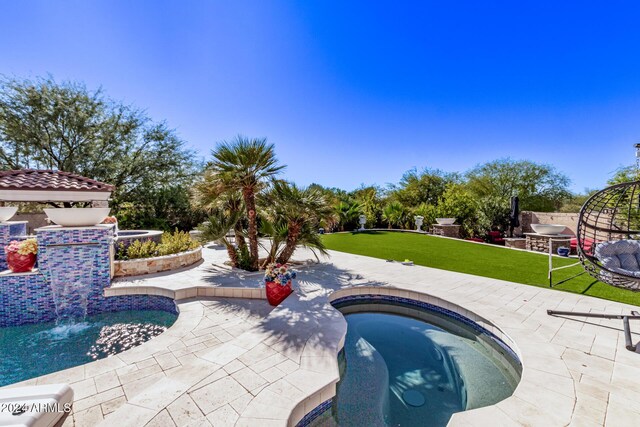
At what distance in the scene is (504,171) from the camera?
3284 centimetres

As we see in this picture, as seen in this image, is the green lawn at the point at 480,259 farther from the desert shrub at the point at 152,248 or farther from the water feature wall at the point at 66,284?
the water feature wall at the point at 66,284

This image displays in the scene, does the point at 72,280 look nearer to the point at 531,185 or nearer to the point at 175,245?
the point at 175,245

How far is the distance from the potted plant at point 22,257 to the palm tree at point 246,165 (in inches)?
175

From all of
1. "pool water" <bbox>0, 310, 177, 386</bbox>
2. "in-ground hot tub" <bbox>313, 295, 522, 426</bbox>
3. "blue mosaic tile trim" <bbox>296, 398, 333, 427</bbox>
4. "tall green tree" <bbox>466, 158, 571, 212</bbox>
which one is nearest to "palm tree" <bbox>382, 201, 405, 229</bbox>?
"in-ground hot tub" <bbox>313, 295, 522, 426</bbox>

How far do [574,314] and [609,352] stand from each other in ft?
3.89

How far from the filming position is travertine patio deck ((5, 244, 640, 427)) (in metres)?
2.50

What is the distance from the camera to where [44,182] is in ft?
20.7

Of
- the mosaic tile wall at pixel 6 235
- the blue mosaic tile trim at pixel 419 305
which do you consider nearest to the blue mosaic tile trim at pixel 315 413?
the blue mosaic tile trim at pixel 419 305

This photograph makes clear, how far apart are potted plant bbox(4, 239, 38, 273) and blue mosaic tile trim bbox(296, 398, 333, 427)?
7.35 metres

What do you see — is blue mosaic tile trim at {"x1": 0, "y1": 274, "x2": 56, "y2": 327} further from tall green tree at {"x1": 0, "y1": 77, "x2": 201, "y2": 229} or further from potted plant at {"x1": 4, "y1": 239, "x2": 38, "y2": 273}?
tall green tree at {"x1": 0, "y1": 77, "x2": 201, "y2": 229}

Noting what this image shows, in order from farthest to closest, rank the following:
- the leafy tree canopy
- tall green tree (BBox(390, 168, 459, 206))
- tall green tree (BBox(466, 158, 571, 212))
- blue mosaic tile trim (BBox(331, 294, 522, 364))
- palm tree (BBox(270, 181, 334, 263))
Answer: tall green tree (BBox(466, 158, 571, 212)), tall green tree (BBox(390, 168, 459, 206)), the leafy tree canopy, palm tree (BBox(270, 181, 334, 263)), blue mosaic tile trim (BBox(331, 294, 522, 364))

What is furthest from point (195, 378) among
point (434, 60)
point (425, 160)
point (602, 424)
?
point (425, 160)

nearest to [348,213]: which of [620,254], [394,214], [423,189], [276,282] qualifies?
[394,214]

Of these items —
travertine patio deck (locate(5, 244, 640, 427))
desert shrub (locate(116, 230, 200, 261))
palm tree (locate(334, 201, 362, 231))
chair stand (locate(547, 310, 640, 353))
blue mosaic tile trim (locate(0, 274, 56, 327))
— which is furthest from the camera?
palm tree (locate(334, 201, 362, 231))
